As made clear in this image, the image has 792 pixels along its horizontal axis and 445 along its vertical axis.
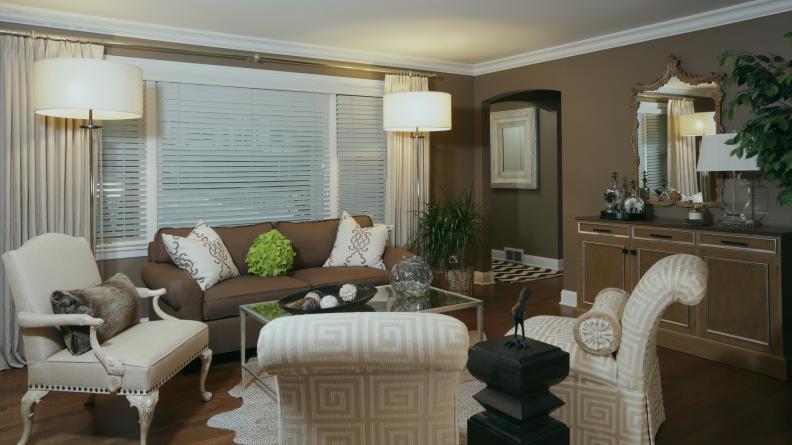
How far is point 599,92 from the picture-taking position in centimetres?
514

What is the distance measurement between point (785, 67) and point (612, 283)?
1.88 m

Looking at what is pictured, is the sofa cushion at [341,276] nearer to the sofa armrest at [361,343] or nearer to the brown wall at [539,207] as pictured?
the sofa armrest at [361,343]

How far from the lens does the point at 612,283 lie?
464 cm

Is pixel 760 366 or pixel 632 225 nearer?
pixel 760 366

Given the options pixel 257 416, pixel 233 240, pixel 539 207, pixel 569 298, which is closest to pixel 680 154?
pixel 569 298

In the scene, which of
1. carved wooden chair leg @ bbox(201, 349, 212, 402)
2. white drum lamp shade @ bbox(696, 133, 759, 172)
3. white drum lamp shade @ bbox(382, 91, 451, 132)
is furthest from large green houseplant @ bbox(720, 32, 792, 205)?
carved wooden chair leg @ bbox(201, 349, 212, 402)

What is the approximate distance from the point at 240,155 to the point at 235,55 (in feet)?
2.67

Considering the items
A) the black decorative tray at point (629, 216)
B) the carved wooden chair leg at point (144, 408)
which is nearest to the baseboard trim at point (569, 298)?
the black decorative tray at point (629, 216)

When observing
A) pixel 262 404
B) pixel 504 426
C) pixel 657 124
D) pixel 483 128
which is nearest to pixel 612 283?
pixel 657 124

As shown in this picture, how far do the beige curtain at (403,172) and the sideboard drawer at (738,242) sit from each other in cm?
266

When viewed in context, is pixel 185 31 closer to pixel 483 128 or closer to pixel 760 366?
pixel 483 128

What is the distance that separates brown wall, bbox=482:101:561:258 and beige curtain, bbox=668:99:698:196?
9.58 ft

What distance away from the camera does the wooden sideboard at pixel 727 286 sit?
11.9 ft

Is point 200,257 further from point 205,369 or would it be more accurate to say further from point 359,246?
point 359,246
